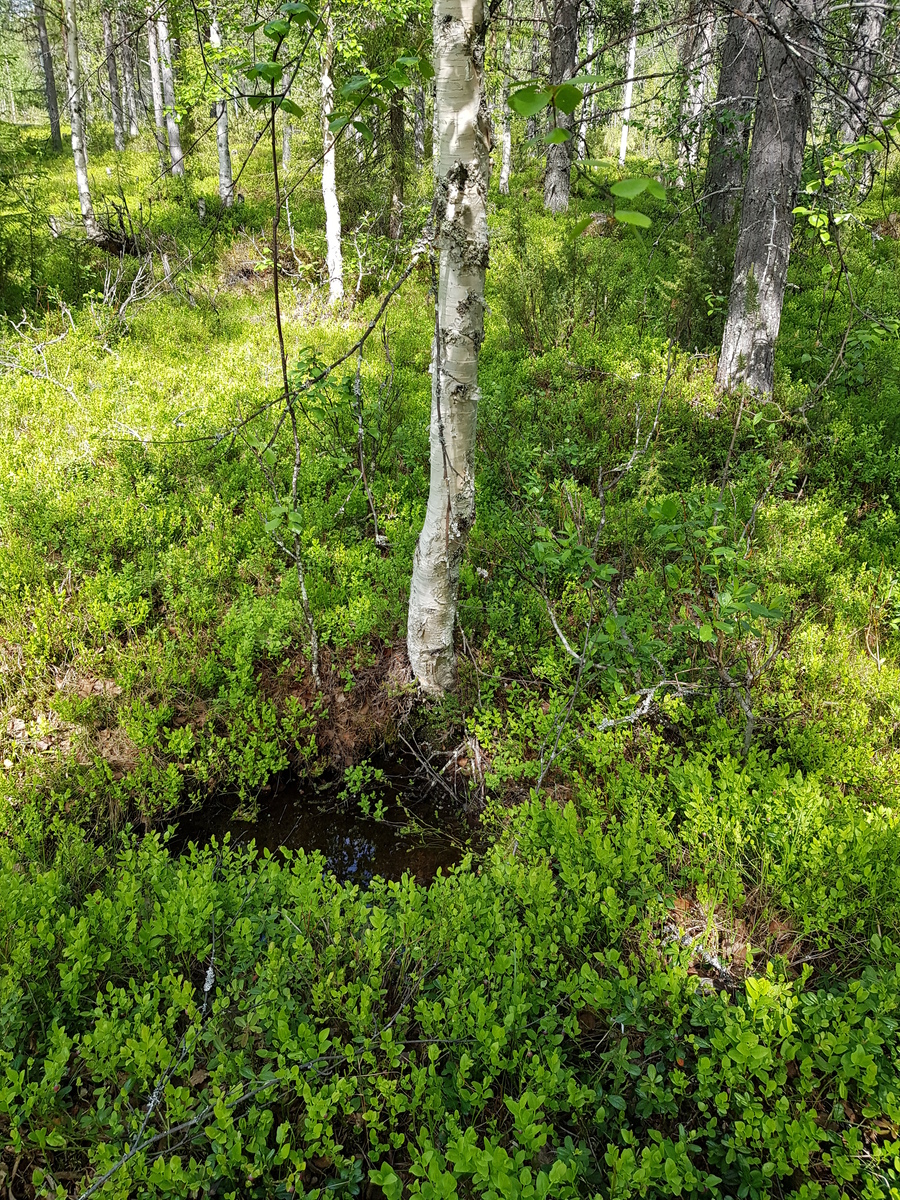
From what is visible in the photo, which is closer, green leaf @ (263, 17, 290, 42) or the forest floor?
green leaf @ (263, 17, 290, 42)

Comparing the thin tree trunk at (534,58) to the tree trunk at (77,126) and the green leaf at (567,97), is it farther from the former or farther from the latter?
the tree trunk at (77,126)

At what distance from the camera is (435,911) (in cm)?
253

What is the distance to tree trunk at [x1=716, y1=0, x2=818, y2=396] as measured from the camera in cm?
537

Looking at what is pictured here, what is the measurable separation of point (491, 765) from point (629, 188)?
335 cm

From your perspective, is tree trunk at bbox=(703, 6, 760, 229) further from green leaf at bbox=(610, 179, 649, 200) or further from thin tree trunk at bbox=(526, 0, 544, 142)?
green leaf at bbox=(610, 179, 649, 200)

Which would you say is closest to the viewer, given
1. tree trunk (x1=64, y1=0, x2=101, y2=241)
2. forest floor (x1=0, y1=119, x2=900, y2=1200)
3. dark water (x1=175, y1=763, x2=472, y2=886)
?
forest floor (x1=0, y1=119, x2=900, y2=1200)

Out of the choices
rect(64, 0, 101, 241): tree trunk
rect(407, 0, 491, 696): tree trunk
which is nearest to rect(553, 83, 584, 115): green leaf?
rect(407, 0, 491, 696): tree trunk

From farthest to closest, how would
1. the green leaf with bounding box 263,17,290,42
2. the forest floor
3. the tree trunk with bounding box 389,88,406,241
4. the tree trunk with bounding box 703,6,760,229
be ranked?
the tree trunk with bounding box 389,88,406,241 < the tree trunk with bounding box 703,6,760,229 < the forest floor < the green leaf with bounding box 263,17,290,42

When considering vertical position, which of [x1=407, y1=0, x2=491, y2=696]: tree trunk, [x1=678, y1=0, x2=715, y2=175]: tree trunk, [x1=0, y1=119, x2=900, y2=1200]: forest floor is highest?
[x1=678, y1=0, x2=715, y2=175]: tree trunk

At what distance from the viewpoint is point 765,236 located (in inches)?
229

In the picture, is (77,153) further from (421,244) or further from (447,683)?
(447,683)

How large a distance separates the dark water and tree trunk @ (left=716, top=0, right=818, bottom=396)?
4625mm

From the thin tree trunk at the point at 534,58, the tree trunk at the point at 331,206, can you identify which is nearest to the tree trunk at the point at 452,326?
the thin tree trunk at the point at 534,58

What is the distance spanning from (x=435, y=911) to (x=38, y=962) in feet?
4.60
